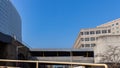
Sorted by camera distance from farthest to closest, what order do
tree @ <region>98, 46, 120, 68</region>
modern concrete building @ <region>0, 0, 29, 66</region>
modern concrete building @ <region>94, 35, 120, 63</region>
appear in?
1. modern concrete building @ <region>94, 35, 120, 63</region>
2. tree @ <region>98, 46, 120, 68</region>
3. modern concrete building @ <region>0, 0, 29, 66</region>

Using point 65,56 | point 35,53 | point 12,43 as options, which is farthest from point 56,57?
point 12,43

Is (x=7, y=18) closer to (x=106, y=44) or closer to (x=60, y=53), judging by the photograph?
(x=60, y=53)

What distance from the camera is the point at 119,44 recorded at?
157 feet

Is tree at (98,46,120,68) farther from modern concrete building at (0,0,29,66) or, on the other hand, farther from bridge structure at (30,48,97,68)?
modern concrete building at (0,0,29,66)

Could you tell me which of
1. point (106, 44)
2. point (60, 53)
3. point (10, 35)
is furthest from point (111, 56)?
point (10, 35)

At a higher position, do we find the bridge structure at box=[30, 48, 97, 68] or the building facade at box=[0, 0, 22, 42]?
the building facade at box=[0, 0, 22, 42]

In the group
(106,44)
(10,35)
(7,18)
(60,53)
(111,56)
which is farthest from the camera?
(7,18)

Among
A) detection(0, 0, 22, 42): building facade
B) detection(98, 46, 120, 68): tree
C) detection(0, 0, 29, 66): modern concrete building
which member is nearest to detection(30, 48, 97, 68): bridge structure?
detection(98, 46, 120, 68): tree

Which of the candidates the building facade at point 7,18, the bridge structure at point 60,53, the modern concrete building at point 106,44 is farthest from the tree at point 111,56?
the building facade at point 7,18

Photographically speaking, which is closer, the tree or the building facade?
the tree

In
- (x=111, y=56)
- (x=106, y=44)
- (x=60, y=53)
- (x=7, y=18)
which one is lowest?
(x=111, y=56)

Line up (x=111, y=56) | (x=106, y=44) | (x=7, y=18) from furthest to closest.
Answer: (x=7, y=18), (x=106, y=44), (x=111, y=56)

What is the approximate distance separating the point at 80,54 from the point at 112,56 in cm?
878

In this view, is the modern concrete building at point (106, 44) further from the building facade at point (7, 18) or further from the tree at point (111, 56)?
the building facade at point (7, 18)
